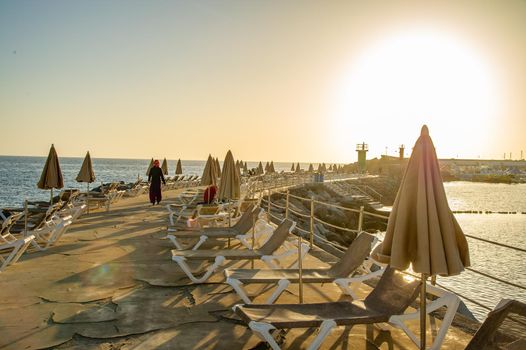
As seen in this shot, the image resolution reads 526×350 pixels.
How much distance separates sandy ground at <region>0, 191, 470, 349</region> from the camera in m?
3.99

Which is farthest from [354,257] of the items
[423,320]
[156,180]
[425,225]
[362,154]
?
[362,154]

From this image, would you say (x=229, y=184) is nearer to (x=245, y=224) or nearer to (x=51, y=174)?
(x=245, y=224)

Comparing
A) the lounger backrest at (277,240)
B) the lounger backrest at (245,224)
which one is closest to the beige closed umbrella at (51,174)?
the lounger backrest at (245,224)

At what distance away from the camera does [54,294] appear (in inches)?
213

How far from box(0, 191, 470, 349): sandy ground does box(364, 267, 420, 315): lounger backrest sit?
1.28ft

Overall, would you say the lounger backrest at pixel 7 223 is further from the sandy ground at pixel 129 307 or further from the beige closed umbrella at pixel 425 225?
the beige closed umbrella at pixel 425 225

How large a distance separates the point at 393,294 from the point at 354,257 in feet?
3.41

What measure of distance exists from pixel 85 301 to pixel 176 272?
167 centimetres

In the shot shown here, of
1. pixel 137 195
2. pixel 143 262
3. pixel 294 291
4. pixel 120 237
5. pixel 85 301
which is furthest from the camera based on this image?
pixel 137 195

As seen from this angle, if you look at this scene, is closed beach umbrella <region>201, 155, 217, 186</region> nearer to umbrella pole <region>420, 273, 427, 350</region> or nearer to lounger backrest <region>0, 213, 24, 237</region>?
lounger backrest <region>0, 213, 24, 237</region>

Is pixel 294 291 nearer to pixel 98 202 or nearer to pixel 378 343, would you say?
pixel 378 343

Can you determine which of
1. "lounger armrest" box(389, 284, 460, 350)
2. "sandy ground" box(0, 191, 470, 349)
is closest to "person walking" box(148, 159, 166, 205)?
"sandy ground" box(0, 191, 470, 349)

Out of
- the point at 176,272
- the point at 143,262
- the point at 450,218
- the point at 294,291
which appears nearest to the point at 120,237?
the point at 143,262

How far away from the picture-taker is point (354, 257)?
4977 mm
